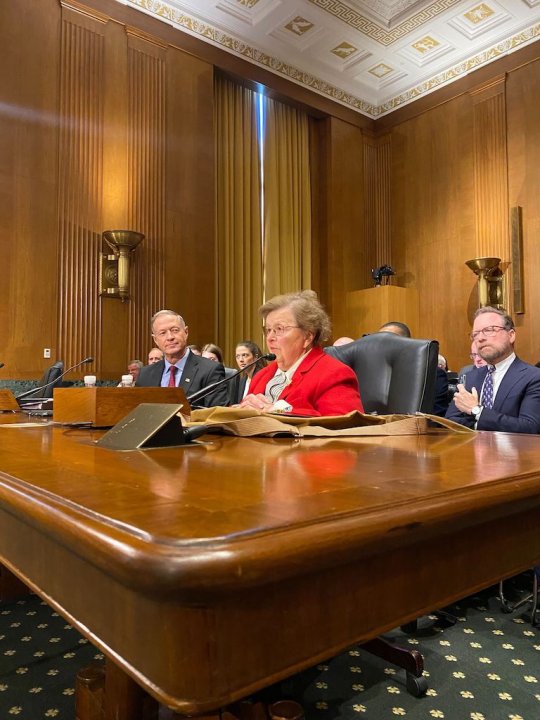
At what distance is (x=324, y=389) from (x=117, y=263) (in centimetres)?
387

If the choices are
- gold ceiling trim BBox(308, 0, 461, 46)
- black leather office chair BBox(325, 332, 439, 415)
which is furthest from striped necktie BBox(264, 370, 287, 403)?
gold ceiling trim BBox(308, 0, 461, 46)

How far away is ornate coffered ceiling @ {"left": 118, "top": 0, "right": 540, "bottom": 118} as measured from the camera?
18.9 feet

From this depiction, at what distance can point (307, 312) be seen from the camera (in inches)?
85.0

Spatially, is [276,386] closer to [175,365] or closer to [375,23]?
[175,365]

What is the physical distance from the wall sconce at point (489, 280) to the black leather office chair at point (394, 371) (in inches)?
177

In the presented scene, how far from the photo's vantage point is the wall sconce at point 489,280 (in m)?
6.19

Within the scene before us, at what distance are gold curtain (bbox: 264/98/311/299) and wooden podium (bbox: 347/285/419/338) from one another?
666 millimetres

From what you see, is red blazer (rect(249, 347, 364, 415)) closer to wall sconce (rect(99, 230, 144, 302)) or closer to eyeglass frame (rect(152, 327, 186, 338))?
eyeglass frame (rect(152, 327, 186, 338))

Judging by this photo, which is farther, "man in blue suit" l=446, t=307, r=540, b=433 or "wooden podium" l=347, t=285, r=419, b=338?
"wooden podium" l=347, t=285, r=419, b=338

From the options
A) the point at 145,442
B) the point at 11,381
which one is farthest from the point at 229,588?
the point at 11,381

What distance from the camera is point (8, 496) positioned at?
512 millimetres

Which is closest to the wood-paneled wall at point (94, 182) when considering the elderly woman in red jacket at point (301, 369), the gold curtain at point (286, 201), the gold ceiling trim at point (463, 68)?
the gold curtain at point (286, 201)

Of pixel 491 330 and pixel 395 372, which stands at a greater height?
pixel 491 330

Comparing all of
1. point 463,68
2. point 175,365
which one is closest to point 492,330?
point 175,365
